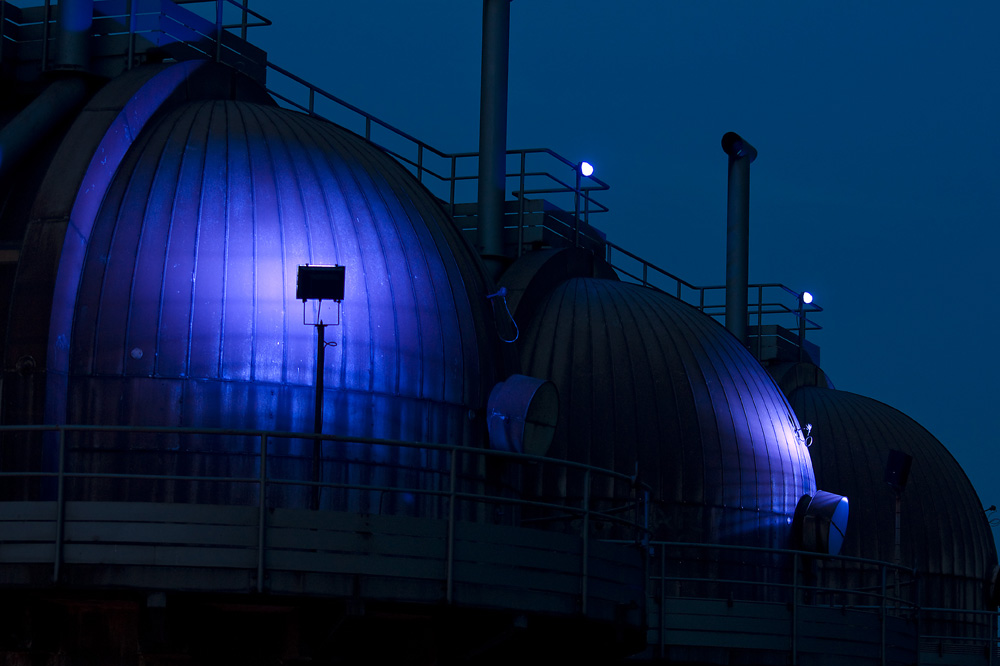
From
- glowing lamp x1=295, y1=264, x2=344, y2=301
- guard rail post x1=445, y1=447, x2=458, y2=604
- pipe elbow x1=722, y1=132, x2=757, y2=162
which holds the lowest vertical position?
guard rail post x1=445, y1=447, x2=458, y2=604

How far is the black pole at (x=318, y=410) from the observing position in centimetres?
2005

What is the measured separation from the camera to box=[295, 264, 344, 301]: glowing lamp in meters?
19.6

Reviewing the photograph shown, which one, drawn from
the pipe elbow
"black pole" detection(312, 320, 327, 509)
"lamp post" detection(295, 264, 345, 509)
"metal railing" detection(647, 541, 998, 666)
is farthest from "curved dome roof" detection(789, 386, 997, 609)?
"lamp post" detection(295, 264, 345, 509)

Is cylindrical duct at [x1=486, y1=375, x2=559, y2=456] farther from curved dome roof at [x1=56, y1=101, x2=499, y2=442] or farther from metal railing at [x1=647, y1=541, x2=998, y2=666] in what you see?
metal railing at [x1=647, y1=541, x2=998, y2=666]

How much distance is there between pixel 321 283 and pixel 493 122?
35.5 ft

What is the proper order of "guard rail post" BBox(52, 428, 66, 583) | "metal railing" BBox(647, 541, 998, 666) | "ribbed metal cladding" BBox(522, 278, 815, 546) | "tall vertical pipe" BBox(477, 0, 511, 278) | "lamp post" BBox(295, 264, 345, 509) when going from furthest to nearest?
"tall vertical pipe" BBox(477, 0, 511, 278)
"ribbed metal cladding" BBox(522, 278, 815, 546)
"metal railing" BBox(647, 541, 998, 666)
"lamp post" BBox(295, 264, 345, 509)
"guard rail post" BBox(52, 428, 66, 583)

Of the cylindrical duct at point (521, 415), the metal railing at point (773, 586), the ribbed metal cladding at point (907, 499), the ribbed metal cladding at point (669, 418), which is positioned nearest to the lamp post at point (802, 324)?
the ribbed metal cladding at point (907, 499)

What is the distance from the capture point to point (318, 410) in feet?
65.8

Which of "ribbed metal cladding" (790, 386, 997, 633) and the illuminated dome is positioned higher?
the illuminated dome

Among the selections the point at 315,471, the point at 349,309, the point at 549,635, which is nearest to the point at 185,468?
the point at 315,471

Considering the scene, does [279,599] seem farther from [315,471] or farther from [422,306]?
[422,306]

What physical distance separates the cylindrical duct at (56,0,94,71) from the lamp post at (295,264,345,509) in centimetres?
529

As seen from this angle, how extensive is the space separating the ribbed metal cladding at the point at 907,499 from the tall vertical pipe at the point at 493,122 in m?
11.3

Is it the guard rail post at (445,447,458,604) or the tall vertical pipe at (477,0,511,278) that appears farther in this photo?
the tall vertical pipe at (477,0,511,278)
